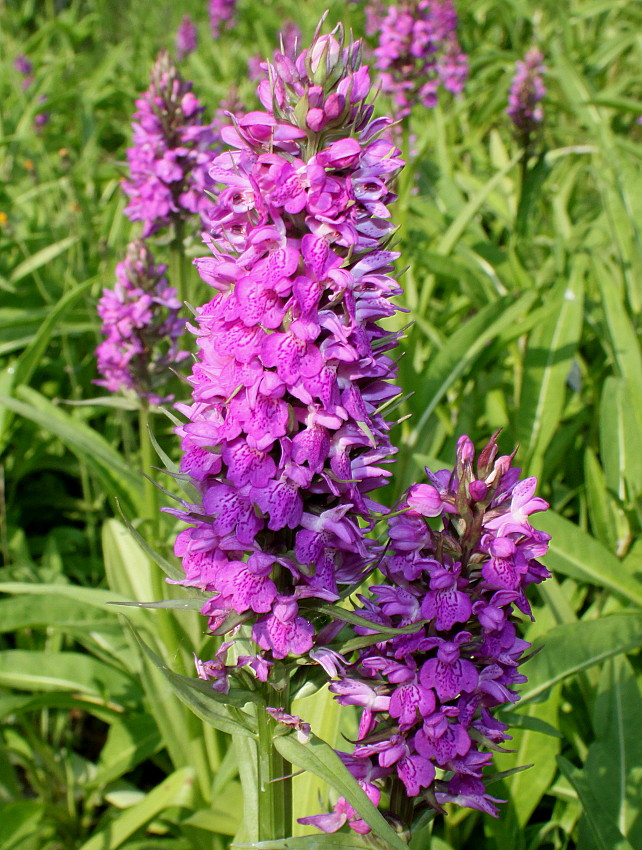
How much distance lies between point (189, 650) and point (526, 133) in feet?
12.9

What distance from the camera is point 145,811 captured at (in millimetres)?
2344

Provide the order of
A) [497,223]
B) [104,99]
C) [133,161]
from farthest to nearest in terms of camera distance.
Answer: [104,99] → [497,223] → [133,161]

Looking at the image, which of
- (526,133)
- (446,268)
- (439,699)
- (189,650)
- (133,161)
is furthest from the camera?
(526,133)

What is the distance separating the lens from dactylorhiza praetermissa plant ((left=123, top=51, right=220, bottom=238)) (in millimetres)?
3234

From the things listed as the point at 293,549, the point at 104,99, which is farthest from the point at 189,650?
the point at 104,99

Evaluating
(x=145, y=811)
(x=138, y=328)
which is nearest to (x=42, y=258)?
(x=138, y=328)

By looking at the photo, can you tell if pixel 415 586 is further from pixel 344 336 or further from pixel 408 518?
pixel 344 336

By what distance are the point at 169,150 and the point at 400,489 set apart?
5.93 feet

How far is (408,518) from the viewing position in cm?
139

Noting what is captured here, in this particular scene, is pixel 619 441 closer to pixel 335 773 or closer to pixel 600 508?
pixel 600 508

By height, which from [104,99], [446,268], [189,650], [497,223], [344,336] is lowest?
[189,650]

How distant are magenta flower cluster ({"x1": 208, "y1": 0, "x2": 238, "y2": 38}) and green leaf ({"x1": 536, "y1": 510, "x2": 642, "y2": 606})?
876cm

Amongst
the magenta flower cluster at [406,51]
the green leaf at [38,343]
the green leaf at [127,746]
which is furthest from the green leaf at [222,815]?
the magenta flower cluster at [406,51]

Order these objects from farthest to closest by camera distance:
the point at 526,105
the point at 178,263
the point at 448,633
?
the point at 526,105 → the point at 178,263 → the point at 448,633
